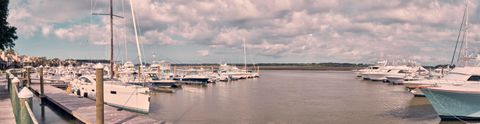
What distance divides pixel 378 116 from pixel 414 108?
23.0ft

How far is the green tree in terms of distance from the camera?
1007 inches

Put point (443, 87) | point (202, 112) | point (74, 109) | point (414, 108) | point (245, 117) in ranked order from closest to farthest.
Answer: point (74, 109), point (443, 87), point (245, 117), point (202, 112), point (414, 108)

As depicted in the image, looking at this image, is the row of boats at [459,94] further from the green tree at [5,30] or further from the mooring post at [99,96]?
the green tree at [5,30]

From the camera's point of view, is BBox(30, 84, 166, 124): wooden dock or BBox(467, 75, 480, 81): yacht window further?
BBox(467, 75, 480, 81): yacht window

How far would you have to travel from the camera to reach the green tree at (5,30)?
83.9 feet

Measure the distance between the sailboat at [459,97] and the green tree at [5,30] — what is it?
2947cm

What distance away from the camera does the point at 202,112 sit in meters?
28.4

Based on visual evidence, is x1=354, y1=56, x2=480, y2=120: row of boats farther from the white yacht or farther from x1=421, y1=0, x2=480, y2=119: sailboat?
the white yacht

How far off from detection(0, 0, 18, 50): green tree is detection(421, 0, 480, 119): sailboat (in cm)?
2947

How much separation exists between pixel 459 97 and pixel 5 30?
105 feet

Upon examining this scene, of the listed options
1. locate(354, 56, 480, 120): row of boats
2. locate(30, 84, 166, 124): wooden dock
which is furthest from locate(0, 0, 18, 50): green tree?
locate(354, 56, 480, 120): row of boats

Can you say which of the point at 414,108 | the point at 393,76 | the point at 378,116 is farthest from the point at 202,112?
the point at 393,76

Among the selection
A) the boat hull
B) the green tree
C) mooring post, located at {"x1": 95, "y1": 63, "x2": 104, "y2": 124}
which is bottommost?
the boat hull

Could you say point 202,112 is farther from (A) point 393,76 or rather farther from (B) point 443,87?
(A) point 393,76
